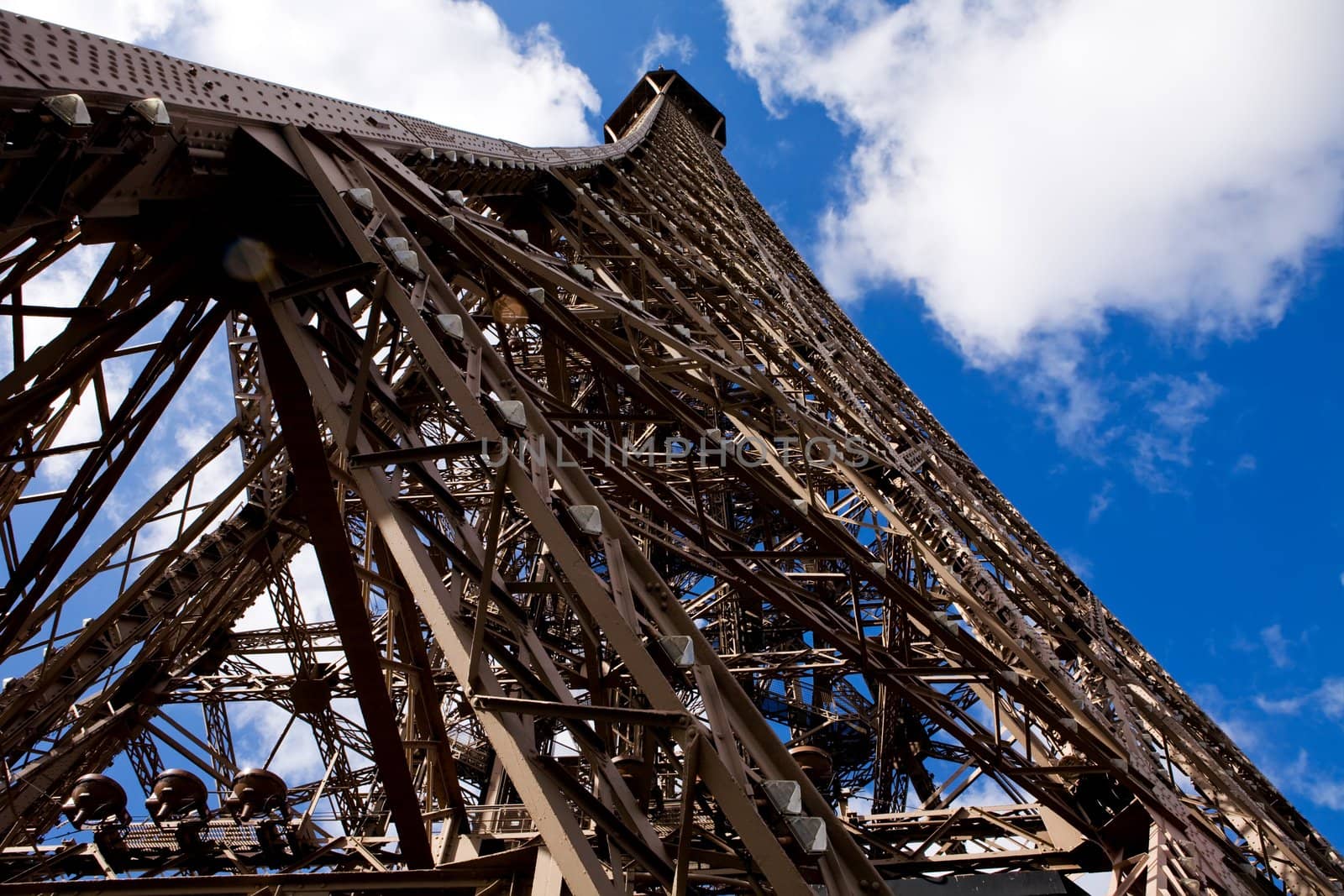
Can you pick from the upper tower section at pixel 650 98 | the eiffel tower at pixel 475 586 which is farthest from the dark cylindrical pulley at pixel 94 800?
the upper tower section at pixel 650 98

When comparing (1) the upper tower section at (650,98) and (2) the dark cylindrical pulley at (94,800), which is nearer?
(2) the dark cylindrical pulley at (94,800)

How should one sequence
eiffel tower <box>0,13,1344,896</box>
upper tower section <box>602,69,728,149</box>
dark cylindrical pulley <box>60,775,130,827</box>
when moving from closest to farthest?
1. eiffel tower <box>0,13,1344,896</box>
2. dark cylindrical pulley <box>60,775,130,827</box>
3. upper tower section <box>602,69,728,149</box>

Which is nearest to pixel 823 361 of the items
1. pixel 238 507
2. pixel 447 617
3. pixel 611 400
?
pixel 611 400

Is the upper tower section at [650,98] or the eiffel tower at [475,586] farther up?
the upper tower section at [650,98]

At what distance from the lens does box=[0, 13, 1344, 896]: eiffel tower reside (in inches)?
177

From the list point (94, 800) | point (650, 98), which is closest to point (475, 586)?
point (94, 800)

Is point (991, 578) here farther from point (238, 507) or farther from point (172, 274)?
point (238, 507)

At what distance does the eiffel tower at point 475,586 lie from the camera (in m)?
4.49

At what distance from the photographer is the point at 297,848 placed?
1100cm

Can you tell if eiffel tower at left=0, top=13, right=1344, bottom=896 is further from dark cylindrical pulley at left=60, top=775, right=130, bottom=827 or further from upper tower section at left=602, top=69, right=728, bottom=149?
upper tower section at left=602, top=69, right=728, bottom=149

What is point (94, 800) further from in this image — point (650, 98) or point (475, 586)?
point (650, 98)

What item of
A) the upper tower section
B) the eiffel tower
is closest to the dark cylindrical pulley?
the eiffel tower

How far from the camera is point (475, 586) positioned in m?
9.39

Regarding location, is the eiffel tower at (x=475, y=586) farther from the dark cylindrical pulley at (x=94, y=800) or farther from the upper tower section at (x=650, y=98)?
the upper tower section at (x=650, y=98)
